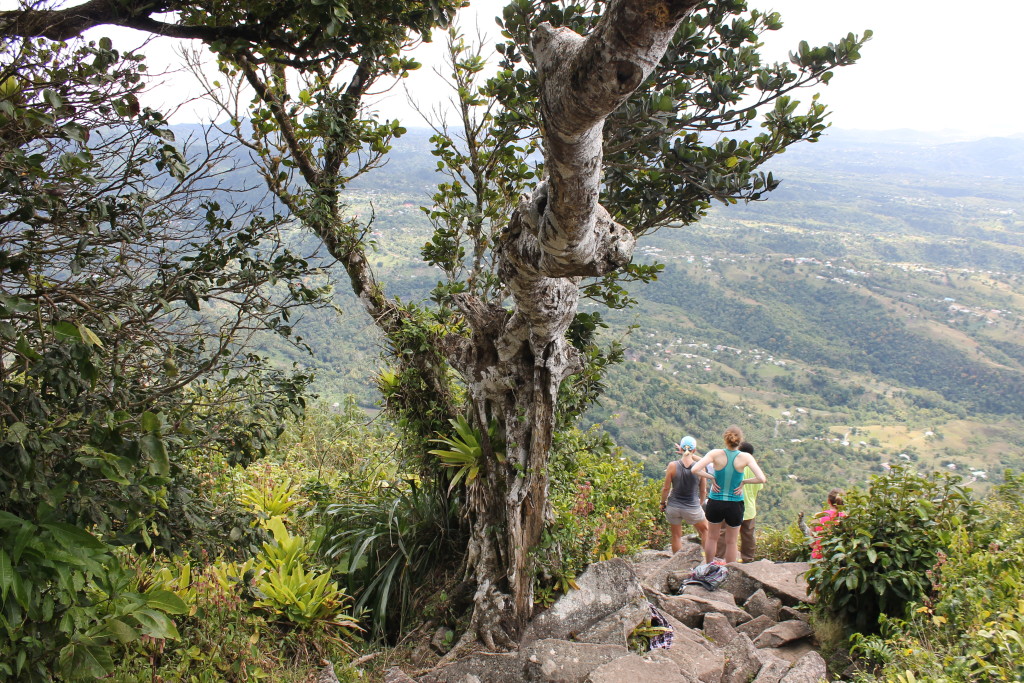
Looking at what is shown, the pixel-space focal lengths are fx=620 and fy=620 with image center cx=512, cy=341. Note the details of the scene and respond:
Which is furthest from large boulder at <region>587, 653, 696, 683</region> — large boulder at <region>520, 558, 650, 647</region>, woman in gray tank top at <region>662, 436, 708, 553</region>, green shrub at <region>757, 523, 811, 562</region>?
green shrub at <region>757, 523, 811, 562</region>

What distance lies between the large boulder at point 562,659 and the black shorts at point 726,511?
239 centimetres

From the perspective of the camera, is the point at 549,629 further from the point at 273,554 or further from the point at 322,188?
the point at 322,188

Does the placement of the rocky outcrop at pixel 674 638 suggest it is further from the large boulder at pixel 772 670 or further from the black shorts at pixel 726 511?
the black shorts at pixel 726 511

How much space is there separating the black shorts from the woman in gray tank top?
0.33 metres

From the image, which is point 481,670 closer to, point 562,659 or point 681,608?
point 562,659

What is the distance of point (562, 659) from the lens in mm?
4172

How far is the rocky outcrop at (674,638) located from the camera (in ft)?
13.2

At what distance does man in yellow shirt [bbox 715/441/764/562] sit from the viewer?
21.8ft

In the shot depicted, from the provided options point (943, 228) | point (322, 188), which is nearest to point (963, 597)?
point (322, 188)

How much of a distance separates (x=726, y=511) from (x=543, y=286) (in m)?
3.79

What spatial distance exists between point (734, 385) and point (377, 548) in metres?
50.5

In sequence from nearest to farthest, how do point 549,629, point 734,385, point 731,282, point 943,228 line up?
point 549,629
point 734,385
point 731,282
point 943,228

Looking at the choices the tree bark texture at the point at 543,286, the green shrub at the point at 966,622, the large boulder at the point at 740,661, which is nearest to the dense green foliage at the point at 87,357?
the tree bark texture at the point at 543,286

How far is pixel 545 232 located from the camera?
297cm
